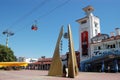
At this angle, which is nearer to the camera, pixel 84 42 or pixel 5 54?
pixel 84 42

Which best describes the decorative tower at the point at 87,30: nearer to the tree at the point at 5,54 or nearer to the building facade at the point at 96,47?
the building facade at the point at 96,47

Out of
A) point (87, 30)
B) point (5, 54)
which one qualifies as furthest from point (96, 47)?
point (5, 54)

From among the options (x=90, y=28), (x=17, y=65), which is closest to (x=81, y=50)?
(x=90, y=28)

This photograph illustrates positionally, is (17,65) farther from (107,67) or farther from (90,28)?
(107,67)

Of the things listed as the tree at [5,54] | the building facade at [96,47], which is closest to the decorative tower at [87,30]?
the building facade at [96,47]

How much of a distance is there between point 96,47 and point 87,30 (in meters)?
7.19

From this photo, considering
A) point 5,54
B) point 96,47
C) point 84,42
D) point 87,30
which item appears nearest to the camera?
point 96,47

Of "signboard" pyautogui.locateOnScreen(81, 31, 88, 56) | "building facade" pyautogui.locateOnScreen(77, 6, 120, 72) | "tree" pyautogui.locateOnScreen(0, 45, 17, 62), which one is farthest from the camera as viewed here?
"tree" pyautogui.locateOnScreen(0, 45, 17, 62)

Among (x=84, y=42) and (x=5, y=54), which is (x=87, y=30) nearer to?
(x=84, y=42)

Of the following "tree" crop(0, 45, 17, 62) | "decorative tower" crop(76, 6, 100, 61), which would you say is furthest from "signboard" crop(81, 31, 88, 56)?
"tree" crop(0, 45, 17, 62)

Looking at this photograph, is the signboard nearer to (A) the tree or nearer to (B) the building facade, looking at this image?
(B) the building facade

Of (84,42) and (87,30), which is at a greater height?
(87,30)

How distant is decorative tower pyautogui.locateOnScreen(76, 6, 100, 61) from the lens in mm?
60919

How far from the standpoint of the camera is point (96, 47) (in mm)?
57125
